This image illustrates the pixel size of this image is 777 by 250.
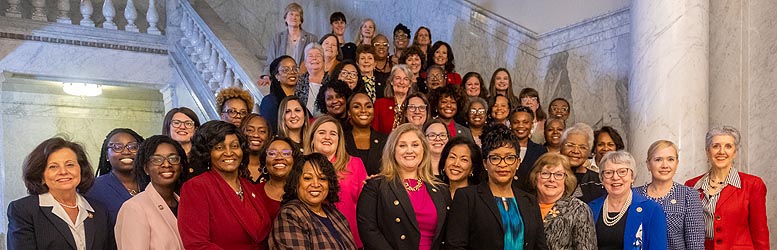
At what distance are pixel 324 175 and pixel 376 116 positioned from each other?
2.35 m

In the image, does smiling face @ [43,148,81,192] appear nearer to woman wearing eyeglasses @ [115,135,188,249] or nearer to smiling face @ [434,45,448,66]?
woman wearing eyeglasses @ [115,135,188,249]

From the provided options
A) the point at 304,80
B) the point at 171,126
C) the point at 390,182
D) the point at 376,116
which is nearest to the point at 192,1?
the point at 304,80

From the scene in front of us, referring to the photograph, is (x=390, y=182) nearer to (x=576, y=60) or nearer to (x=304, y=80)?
(x=304, y=80)

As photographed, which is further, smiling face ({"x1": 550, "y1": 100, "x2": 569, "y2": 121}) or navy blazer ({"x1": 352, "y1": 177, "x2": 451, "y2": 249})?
smiling face ({"x1": 550, "y1": 100, "x2": 569, "y2": 121})

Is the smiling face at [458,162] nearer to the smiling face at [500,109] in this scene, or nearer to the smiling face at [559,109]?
the smiling face at [500,109]

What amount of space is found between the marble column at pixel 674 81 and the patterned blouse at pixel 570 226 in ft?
8.05

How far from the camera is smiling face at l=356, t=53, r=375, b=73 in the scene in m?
7.54

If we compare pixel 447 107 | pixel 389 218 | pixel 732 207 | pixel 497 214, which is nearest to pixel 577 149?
pixel 732 207

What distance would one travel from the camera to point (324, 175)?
450 centimetres

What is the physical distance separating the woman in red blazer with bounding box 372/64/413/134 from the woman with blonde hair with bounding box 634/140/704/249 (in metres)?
2.17

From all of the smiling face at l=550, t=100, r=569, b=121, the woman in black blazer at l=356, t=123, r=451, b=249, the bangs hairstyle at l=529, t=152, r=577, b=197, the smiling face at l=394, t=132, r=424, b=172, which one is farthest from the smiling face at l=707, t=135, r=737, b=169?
the smiling face at l=550, t=100, r=569, b=121

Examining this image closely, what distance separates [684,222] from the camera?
5.22 meters

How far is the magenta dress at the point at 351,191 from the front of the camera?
5.11 metres

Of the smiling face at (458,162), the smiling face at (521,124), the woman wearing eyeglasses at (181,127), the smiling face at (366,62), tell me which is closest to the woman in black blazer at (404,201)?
the smiling face at (458,162)
